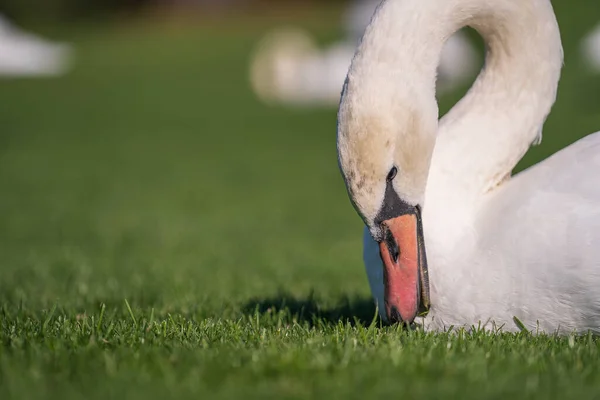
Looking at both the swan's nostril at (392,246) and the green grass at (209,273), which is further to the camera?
the swan's nostril at (392,246)

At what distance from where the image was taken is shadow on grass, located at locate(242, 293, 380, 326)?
4348 millimetres

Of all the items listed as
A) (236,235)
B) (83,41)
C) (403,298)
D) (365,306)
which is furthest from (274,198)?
(83,41)

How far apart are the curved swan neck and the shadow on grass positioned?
865mm

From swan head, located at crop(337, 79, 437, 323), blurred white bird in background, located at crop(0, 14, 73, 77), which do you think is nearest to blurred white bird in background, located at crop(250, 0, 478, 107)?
blurred white bird in background, located at crop(0, 14, 73, 77)

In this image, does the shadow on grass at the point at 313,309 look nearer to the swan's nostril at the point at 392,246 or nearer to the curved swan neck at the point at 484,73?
the swan's nostril at the point at 392,246

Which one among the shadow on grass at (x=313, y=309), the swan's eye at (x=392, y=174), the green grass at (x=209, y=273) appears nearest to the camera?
the green grass at (x=209, y=273)

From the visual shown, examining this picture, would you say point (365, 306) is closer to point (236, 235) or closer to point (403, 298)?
point (403, 298)

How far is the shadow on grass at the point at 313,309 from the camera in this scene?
14.3 ft

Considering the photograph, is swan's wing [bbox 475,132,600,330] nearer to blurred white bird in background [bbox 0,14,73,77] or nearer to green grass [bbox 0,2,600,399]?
green grass [bbox 0,2,600,399]

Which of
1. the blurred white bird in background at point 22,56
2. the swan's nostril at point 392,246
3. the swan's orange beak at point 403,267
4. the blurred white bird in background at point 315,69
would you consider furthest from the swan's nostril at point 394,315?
the blurred white bird in background at point 315,69

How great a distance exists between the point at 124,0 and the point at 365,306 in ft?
140

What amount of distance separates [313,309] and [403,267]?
1.09 meters

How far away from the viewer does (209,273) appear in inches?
257

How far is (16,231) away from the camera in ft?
29.6
